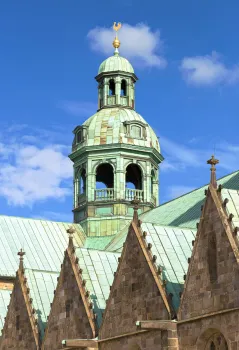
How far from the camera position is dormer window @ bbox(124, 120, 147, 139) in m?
74.0

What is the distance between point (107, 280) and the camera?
150 ft

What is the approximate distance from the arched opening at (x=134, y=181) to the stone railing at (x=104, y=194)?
51.3 inches

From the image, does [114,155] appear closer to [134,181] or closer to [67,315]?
[134,181]

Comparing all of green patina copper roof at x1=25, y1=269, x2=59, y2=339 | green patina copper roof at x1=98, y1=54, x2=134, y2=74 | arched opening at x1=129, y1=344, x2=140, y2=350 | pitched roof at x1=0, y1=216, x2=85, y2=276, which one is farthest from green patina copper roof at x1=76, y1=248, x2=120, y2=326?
green patina copper roof at x1=98, y1=54, x2=134, y2=74

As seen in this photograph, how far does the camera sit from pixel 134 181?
78000 mm

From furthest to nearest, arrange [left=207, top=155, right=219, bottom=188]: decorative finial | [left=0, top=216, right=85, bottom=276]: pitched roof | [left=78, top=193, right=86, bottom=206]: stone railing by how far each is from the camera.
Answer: [left=78, top=193, right=86, bottom=206]: stone railing, [left=0, top=216, right=85, bottom=276]: pitched roof, [left=207, top=155, right=219, bottom=188]: decorative finial

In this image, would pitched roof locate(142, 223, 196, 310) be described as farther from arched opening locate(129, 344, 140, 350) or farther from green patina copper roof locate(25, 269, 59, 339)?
green patina copper roof locate(25, 269, 59, 339)

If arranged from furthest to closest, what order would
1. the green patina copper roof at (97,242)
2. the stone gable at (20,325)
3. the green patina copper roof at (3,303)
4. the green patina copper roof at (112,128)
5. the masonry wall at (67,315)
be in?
the green patina copper roof at (112,128), the green patina copper roof at (97,242), the green patina copper roof at (3,303), the stone gable at (20,325), the masonry wall at (67,315)

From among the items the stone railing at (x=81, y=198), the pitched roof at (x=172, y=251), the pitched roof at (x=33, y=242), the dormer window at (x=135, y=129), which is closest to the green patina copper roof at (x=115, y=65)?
the dormer window at (x=135, y=129)

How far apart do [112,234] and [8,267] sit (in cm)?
964

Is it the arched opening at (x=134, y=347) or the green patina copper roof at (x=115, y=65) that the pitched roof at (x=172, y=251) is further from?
the green patina copper roof at (x=115, y=65)


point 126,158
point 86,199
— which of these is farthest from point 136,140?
point 86,199

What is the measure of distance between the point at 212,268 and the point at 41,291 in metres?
16.3

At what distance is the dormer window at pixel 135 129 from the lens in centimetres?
7400
